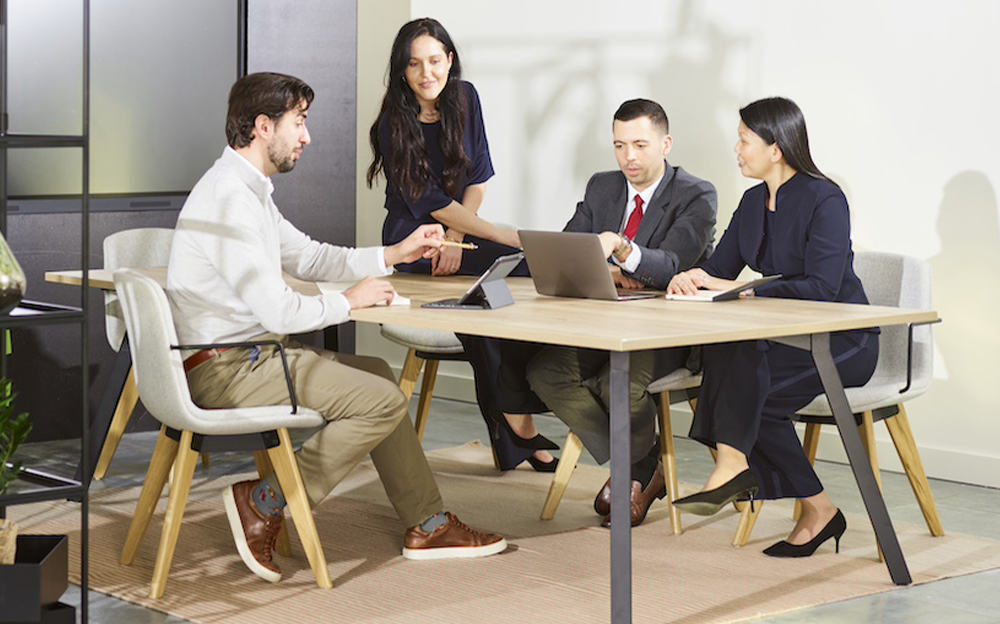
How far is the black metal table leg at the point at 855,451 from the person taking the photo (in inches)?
144

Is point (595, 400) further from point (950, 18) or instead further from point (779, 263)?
point (950, 18)

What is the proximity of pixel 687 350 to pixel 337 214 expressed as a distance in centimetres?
260

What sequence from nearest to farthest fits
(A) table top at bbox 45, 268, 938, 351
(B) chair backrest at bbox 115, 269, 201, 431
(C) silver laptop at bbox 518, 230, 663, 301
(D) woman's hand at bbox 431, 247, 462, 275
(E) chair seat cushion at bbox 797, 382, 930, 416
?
(A) table top at bbox 45, 268, 938, 351 < (B) chair backrest at bbox 115, 269, 201, 431 < (C) silver laptop at bbox 518, 230, 663, 301 < (E) chair seat cushion at bbox 797, 382, 930, 416 < (D) woman's hand at bbox 431, 247, 462, 275

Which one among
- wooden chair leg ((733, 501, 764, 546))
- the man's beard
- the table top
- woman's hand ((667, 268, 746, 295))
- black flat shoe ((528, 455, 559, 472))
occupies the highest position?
the man's beard

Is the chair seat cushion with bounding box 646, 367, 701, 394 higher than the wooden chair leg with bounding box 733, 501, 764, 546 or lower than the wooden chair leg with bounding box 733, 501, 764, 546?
higher

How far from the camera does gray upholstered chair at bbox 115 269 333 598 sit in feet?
11.8

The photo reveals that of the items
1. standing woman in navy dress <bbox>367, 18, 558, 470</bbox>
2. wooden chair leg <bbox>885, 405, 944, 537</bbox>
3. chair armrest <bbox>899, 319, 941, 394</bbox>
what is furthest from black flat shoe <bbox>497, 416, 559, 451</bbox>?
chair armrest <bbox>899, 319, 941, 394</bbox>

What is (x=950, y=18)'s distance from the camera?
5211mm

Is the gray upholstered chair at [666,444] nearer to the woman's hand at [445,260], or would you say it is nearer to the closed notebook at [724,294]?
the closed notebook at [724,294]

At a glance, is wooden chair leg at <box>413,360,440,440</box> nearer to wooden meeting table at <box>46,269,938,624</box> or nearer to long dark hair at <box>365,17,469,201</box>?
long dark hair at <box>365,17,469,201</box>

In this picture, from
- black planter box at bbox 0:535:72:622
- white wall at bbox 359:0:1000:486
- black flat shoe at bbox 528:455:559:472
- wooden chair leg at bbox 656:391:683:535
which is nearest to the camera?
black planter box at bbox 0:535:72:622

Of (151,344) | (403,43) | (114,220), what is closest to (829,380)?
(151,344)

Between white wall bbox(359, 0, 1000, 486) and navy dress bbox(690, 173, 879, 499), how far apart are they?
117 cm

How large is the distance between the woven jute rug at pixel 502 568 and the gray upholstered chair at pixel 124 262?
26cm
